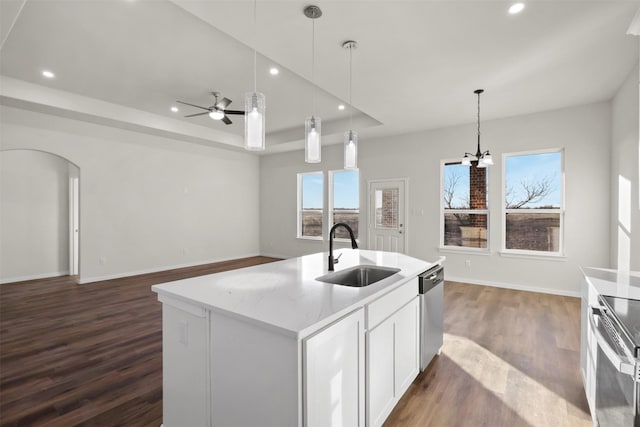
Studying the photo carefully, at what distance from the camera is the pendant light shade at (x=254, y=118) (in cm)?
183

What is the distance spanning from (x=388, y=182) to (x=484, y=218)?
187 cm

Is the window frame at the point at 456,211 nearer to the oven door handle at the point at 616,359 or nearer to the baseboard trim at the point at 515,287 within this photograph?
the baseboard trim at the point at 515,287

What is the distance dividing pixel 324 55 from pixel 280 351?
9.29 ft

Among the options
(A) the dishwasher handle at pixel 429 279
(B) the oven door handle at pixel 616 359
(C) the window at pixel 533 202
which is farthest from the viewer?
(C) the window at pixel 533 202

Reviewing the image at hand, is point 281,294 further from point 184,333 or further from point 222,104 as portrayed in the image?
point 222,104

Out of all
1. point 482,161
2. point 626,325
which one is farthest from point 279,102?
point 626,325

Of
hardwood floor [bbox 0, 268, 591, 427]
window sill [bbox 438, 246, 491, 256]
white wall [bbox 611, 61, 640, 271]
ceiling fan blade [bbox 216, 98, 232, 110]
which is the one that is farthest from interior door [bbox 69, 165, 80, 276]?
white wall [bbox 611, 61, 640, 271]

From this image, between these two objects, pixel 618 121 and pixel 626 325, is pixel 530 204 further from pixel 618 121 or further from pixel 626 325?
pixel 626 325

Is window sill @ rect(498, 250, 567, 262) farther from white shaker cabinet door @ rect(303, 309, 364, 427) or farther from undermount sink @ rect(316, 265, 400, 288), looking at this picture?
white shaker cabinet door @ rect(303, 309, 364, 427)

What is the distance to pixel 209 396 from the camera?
147cm

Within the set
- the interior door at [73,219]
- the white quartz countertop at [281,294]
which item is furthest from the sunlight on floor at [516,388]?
the interior door at [73,219]

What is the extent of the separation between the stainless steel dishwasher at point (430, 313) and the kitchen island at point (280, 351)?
0.37m

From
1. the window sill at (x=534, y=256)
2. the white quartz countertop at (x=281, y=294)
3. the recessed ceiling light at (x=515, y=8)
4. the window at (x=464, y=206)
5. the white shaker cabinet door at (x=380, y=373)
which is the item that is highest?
the recessed ceiling light at (x=515, y=8)

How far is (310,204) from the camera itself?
25.4ft
